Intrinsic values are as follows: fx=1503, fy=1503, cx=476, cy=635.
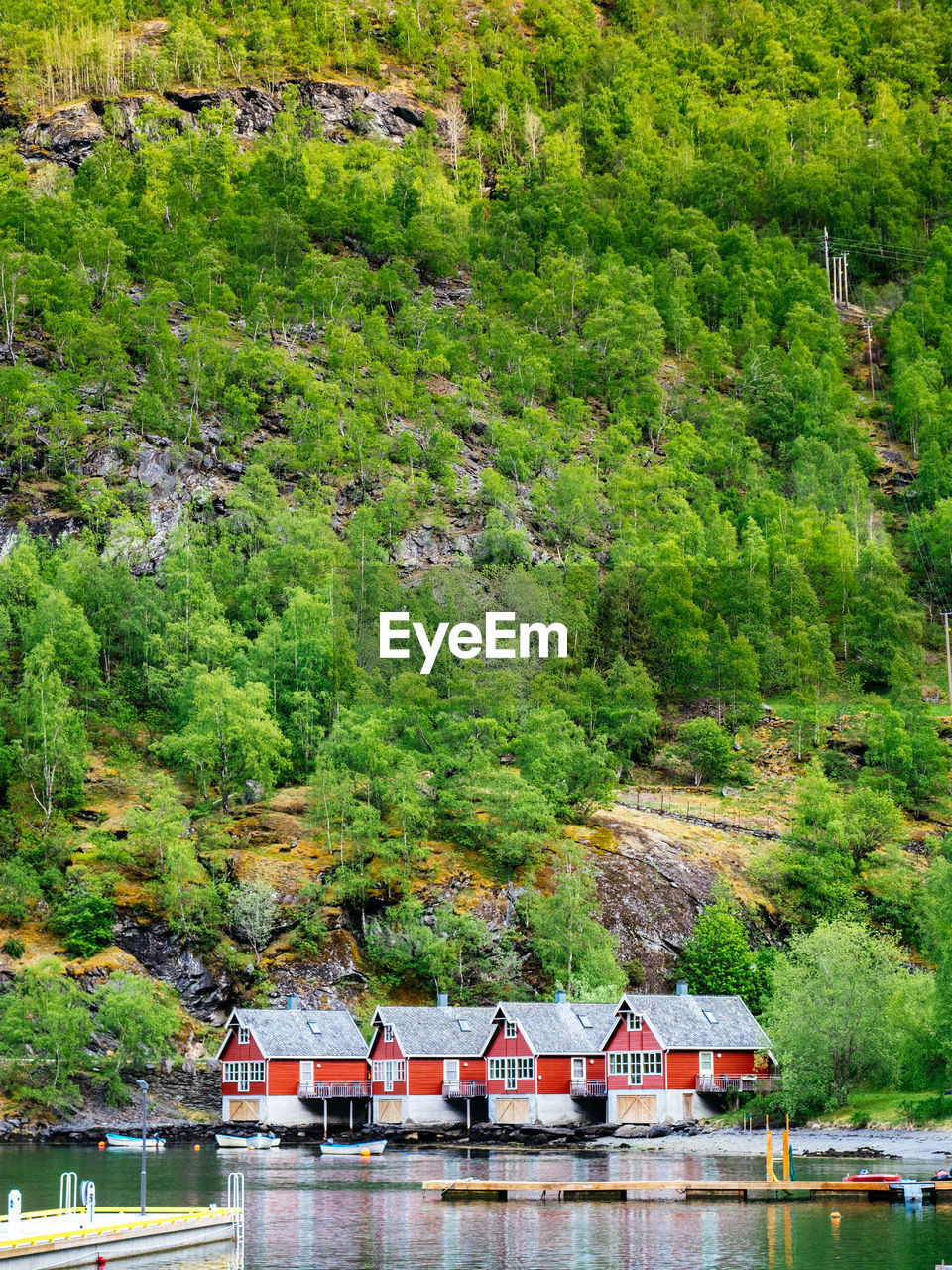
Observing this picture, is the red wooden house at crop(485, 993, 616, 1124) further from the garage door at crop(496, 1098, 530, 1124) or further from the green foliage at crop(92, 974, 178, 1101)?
the green foliage at crop(92, 974, 178, 1101)

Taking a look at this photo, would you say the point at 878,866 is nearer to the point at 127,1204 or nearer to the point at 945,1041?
the point at 945,1041

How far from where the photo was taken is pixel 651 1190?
53.7m

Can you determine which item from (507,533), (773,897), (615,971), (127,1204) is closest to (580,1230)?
(127,1204)

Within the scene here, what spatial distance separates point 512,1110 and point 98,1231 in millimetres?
50919

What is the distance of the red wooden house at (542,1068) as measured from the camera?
3442 inches

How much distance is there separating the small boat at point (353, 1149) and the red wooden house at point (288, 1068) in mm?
10526

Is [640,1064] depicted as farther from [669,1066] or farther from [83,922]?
[83,922]

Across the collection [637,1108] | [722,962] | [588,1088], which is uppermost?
[722,962]

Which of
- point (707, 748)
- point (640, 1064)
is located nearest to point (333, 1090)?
point (640, 1064)

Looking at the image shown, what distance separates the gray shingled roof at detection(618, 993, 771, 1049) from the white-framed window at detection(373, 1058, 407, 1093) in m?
14.2

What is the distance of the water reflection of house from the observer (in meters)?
89.9

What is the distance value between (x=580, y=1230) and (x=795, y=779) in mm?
80812

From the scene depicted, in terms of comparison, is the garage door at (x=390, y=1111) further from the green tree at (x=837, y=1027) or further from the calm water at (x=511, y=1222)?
the green tree at (x=837, y=1027)

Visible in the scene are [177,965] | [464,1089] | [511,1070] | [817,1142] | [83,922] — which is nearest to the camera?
[817,1142]
